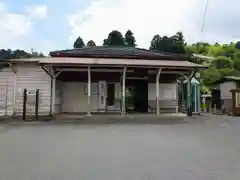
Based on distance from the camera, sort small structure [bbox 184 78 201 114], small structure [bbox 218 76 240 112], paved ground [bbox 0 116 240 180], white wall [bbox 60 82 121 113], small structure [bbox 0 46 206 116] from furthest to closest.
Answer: small structure [bbox 218 76 240 112], small structure [bbox 184 78 201 114], white wall [bbox 60 82 121 113], small structure [bbox 0 46 206 116], paved ground [bbox 0 116 240 180]

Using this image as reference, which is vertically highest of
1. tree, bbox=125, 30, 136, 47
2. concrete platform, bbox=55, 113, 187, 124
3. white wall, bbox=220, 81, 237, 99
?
tree, bbox=125, 30, 136, 47

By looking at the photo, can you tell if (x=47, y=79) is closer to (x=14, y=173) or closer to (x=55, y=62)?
(x=55, y=62)

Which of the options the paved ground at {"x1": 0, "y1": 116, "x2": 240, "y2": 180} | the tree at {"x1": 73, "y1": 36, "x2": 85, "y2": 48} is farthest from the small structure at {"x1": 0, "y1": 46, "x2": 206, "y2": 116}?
the tree at {"x1": 73, "y1": 36, "x2": 85, "y2": 48}

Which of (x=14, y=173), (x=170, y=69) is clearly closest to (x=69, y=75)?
(x=170, y=69)

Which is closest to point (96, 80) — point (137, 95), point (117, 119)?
point (137, 95)

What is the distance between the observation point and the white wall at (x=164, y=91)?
2109 cm

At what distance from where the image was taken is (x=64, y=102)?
20.4 m

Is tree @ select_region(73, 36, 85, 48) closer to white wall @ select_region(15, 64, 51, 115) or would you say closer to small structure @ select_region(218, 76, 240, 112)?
small structure @ select_region(218, 76, 240, 112)

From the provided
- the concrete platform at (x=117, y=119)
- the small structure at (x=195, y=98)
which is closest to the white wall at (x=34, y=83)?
the concrete platform at (x=117, y=119)

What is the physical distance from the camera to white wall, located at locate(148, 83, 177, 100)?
69.2 feet

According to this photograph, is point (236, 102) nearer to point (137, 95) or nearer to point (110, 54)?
point (137, 95)

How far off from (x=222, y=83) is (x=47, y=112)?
2025 centimetres

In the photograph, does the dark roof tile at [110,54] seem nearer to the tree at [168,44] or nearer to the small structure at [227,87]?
the small structure at [227,87]

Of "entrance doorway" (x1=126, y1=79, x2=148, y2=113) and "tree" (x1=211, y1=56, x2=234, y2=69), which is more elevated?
"tree" (x1=211, y1=56, x2=234, y2=69)
